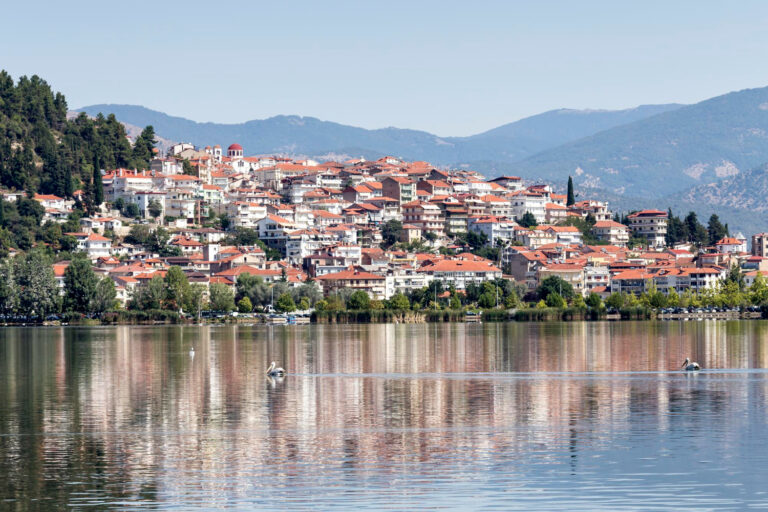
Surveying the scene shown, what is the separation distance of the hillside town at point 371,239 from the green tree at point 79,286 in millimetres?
10570

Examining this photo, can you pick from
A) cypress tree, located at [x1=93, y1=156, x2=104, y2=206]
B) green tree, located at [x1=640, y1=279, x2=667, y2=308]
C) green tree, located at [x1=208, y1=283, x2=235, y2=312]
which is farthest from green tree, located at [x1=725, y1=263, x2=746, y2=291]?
cypress tree, located at [x1=93, y1=156, x2=104, y2=206]

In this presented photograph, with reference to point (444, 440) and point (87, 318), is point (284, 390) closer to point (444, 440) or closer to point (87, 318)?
point (444, 440)

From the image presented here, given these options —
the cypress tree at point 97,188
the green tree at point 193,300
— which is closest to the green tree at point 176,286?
the green tree at point 193,300

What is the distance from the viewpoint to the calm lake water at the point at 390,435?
21453 mm

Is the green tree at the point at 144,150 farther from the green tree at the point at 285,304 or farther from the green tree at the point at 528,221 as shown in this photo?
the green tree at the point at 285,304

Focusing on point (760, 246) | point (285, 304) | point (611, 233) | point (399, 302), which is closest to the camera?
point (285, 304)

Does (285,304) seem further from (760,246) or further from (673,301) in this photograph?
(760,246)

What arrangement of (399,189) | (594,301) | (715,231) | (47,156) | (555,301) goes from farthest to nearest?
(715,231) → (399,189) → (47,156) → (555,301) → (594,301)

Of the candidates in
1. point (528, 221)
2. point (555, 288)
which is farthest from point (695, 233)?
point (555, 288)

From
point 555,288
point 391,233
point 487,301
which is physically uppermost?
point 391,233

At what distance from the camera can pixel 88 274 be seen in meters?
114

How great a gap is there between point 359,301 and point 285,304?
7351 mm

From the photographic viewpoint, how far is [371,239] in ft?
553

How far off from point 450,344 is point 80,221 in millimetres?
93644
